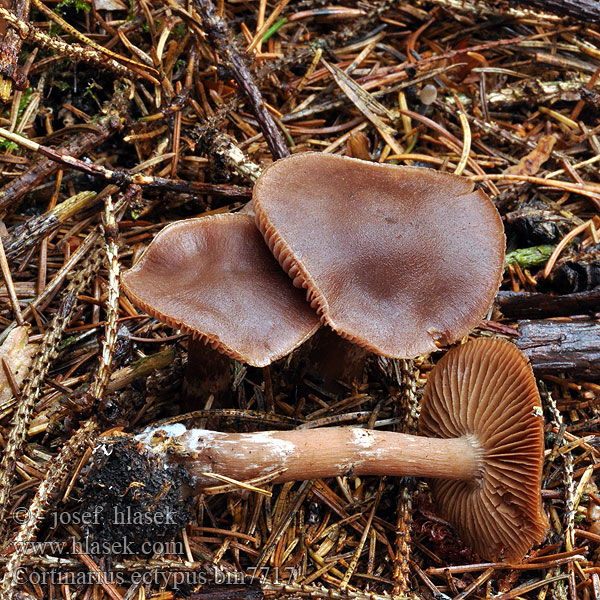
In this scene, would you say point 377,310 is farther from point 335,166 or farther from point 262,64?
point 262,64

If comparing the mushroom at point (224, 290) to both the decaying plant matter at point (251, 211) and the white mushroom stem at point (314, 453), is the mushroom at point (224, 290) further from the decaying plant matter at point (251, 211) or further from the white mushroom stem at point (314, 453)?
the white mushroom stem at point (314, 453)

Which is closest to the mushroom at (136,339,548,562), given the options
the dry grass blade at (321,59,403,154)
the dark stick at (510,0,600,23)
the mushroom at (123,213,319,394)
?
the mushroom at (123,213,319,394)

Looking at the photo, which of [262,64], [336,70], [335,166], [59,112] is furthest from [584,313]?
[59,112]

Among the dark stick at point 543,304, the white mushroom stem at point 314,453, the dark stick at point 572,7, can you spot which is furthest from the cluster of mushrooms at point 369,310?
the dark stick at point 572,7

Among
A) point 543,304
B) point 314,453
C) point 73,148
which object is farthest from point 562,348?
point 73,148

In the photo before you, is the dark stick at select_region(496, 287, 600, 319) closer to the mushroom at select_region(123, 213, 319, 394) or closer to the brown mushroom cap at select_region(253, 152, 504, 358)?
the brown mushroom cap at select_region(253, 152, 504, 358)
